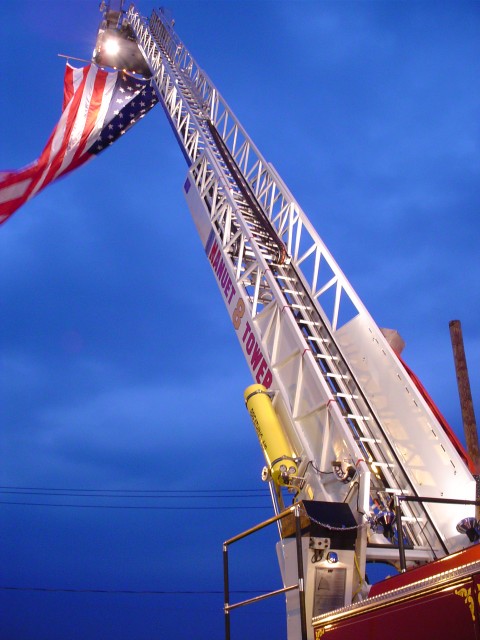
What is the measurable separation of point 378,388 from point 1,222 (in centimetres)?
779

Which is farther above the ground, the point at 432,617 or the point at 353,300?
the point at 353,300

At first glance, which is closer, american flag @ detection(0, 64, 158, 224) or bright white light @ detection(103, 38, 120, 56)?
american flag @ detection(0, 64, 158, 224)

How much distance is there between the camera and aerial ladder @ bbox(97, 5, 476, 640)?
5441 mm

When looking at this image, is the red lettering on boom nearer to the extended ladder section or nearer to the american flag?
the extended ladder section

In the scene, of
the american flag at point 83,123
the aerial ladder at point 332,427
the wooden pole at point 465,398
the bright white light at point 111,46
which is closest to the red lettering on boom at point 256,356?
the aerial ladder at point 332,427

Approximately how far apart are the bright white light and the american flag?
2.52 metres

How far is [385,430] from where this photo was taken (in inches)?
271

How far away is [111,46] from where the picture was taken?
1653 cm

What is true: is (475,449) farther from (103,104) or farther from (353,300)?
(103,104)

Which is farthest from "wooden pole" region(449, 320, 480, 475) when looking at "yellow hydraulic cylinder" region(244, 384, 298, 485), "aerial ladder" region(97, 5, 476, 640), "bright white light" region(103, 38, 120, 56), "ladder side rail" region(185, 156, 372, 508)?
"bright white light" region(103, 38, 120, 56)

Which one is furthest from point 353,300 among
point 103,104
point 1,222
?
point 103,104

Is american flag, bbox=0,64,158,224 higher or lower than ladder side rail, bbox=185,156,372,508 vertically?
higher

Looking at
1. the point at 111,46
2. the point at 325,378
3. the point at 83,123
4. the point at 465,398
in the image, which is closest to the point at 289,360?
the point at 325,378

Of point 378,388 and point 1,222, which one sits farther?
point 1,222
